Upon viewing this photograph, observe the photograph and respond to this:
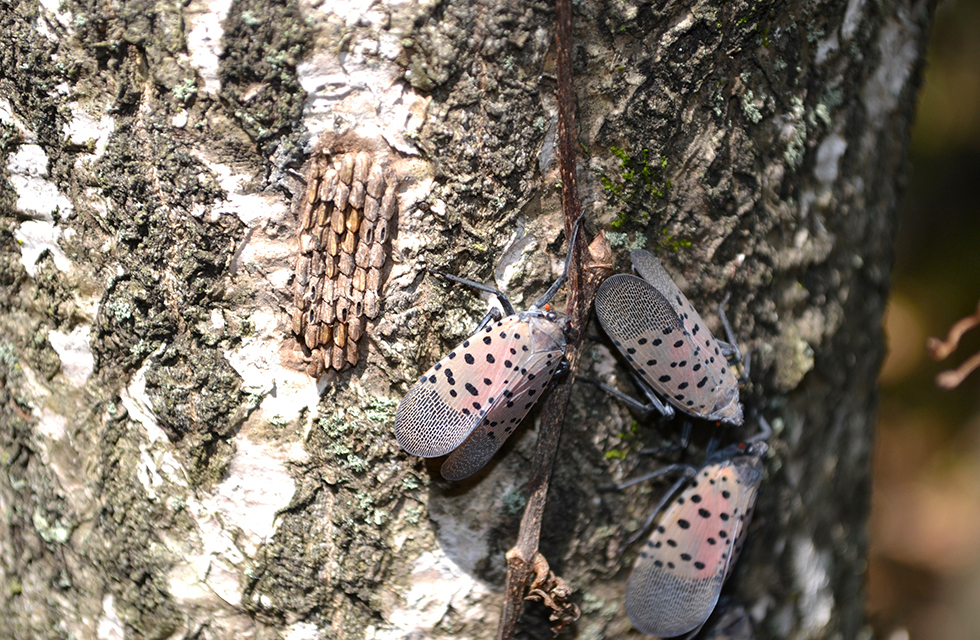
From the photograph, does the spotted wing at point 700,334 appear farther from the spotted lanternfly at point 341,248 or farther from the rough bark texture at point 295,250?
the spotted lanternfly at point 341,248

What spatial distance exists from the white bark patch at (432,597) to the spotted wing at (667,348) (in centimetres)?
89

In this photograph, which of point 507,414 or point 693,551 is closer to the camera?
point 507,414

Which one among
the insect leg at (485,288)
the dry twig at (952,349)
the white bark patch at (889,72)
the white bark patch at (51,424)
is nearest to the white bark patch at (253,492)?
the white bark patch at (51,424)

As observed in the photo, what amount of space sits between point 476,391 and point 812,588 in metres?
1.81

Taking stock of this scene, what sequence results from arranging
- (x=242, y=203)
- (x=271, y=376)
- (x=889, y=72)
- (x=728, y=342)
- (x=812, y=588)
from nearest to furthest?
1. (x=242, y=203)
2. (x=271, y=376)
3. (x=728, y=342)
4. (x=889, y=72)
5. (x=812, y=588)

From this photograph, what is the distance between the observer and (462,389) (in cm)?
216

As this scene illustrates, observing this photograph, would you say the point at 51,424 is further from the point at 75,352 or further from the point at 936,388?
the point at 936,388

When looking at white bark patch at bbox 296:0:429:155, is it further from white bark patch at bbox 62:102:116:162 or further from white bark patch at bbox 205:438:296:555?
white bark patch at bbox 205:438:296:555

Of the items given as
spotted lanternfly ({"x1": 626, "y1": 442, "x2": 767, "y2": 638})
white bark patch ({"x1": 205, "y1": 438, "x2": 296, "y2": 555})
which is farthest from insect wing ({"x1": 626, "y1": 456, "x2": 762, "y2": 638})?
white bark patch ({"x1": 205, "y1": 438, "x2": 296, "y2": 555})

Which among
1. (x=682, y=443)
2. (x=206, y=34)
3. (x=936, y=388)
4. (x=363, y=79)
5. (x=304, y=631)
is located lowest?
(x=936, y=388)

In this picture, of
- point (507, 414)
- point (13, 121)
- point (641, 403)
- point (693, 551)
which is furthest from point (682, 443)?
point (13, 121)

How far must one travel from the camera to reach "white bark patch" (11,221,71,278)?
1940 millimetres

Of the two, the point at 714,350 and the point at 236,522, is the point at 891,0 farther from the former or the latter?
the point at 236,522

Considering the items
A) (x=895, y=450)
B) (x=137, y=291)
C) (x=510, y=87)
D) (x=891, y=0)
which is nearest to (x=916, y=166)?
(x=895, y=450)
